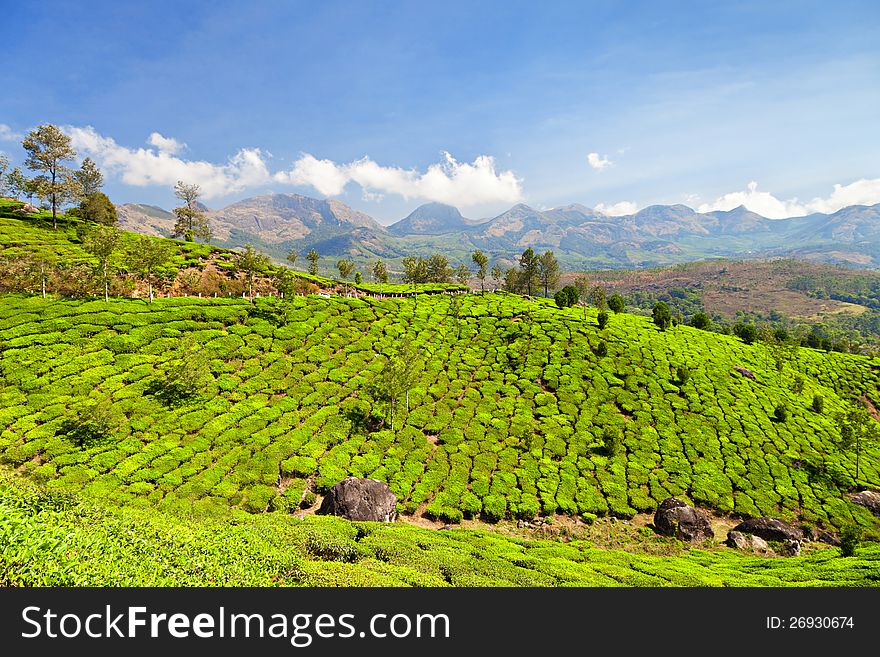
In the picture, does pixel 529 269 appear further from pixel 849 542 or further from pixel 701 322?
pixel 849 542

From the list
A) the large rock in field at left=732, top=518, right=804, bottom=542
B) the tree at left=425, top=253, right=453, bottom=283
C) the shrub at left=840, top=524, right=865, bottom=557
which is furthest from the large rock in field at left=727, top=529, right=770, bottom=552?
the tree at left=425, top=253, right=453, bottom=283

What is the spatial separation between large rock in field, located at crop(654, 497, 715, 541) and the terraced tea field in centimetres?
226

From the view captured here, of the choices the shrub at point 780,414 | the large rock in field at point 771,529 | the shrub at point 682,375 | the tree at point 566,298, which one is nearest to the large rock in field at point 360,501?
the large rock in field at point 771,529

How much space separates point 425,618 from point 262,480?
25.6m

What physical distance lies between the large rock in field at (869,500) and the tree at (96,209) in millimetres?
130309

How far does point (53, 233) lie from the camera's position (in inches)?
2566

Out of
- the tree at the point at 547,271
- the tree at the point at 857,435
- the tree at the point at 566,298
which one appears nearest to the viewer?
the tree at the point at 857,435

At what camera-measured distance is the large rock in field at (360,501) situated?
94.5 ft

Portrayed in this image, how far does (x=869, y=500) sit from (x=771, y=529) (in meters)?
15.6

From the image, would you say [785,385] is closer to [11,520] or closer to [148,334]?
[11,520]

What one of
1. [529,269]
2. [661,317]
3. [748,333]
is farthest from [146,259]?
[748,333]

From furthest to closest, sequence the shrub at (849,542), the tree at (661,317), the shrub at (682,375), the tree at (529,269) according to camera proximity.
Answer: the tree at (529,269), the tree at (661,317), the shrub at (682,375), the shrub at (849,542)

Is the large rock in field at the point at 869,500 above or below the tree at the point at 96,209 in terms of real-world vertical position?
below

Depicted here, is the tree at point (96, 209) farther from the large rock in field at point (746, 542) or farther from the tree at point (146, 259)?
the large rock in field at point (746, 542)
